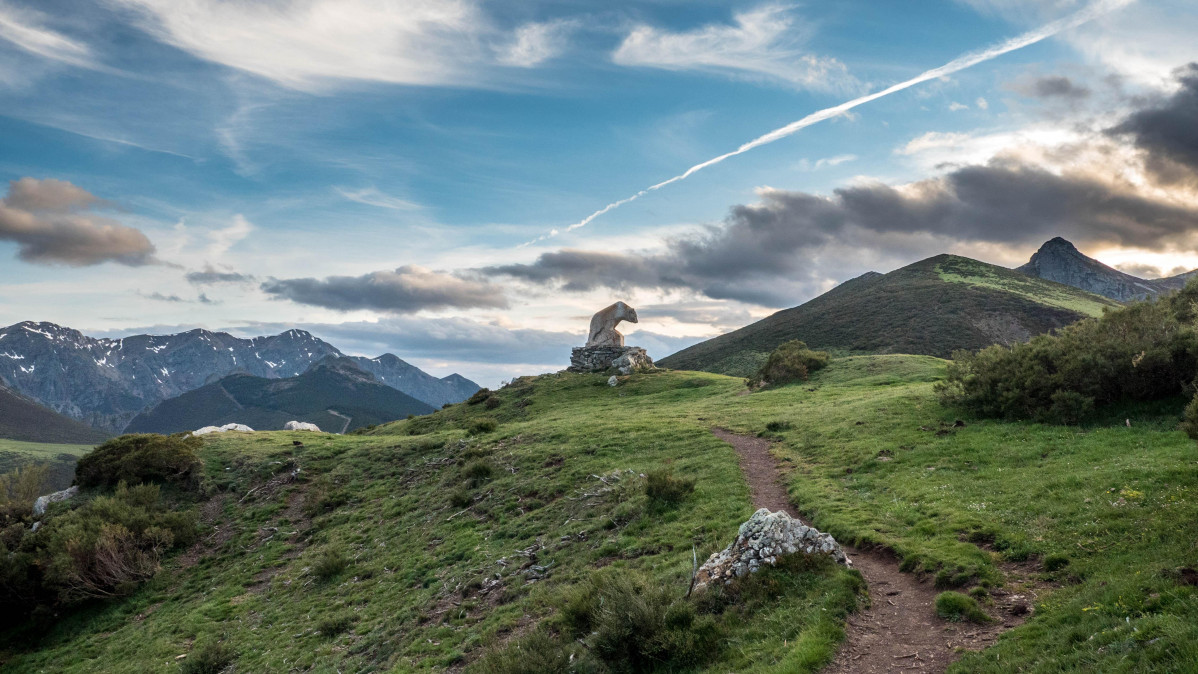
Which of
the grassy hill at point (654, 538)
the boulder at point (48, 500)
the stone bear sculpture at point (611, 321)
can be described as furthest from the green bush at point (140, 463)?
the stone bear sculpture at point (611, 321)

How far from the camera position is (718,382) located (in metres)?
53.5

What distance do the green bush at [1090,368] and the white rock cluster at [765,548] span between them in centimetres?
1461

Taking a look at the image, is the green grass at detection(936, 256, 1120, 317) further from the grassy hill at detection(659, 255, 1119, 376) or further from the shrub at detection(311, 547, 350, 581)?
the shrub at detection(311, 547, 350, 581)

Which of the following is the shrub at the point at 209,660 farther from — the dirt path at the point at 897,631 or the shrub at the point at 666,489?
the dirt path at the point at 897,631

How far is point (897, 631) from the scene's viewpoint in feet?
34.9

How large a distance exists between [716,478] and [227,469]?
3358 cm

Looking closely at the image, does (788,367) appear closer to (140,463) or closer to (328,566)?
(328,566)

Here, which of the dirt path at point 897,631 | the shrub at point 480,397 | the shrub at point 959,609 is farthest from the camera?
the shrub at point 480,397

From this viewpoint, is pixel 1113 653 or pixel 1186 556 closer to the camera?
pixel 1113 653

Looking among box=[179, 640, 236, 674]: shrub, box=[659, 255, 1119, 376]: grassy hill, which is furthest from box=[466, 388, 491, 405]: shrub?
box=[659, 255, 1119, 376]: grassy hill

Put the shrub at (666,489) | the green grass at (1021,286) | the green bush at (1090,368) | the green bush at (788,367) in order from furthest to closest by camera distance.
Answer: the green grass at (1021,286)
the green bush at (788,367)
the shrub at (666,489)
the green bush at (1090,368)

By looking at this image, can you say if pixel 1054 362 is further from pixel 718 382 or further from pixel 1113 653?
pixel 718 382

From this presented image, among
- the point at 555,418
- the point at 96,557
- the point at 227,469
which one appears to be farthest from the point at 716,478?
the point at 227,469

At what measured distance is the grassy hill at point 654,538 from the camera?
10.5m
